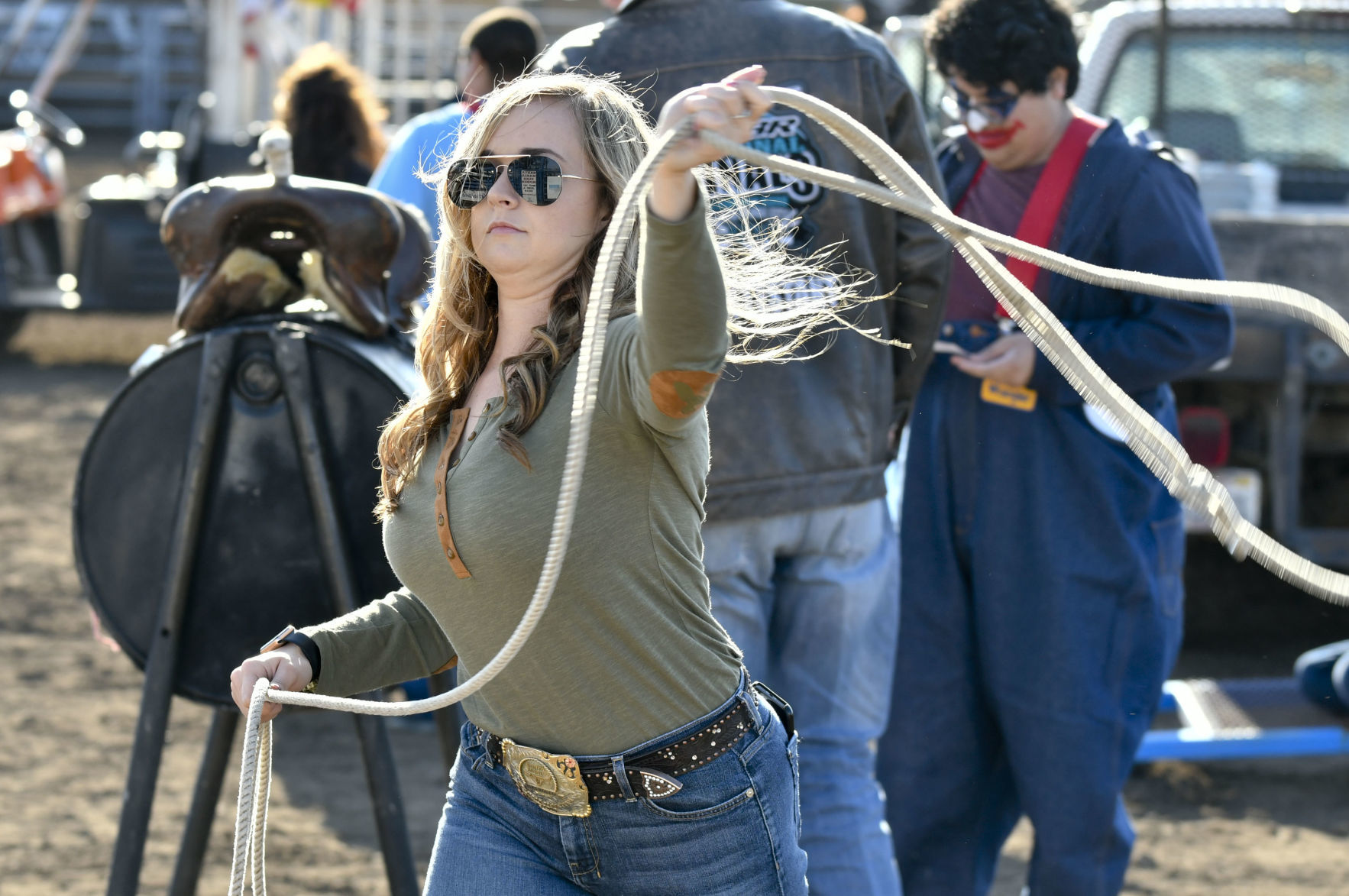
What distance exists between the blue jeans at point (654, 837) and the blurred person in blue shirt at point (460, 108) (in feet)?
5.98

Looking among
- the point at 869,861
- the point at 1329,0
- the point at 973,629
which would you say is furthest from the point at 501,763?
the point at 1329,0

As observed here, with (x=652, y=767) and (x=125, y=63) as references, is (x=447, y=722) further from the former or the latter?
(x=125, y=63)

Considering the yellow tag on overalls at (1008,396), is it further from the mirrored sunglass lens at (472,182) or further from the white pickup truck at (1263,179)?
the white pickup truck at (1263,179)

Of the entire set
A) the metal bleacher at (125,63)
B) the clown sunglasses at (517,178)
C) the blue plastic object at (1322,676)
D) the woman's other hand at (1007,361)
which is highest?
the clown sunglasses at (517,178)

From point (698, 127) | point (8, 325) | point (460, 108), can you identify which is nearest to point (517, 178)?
point (698, 127)

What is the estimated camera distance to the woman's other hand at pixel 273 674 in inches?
73.5

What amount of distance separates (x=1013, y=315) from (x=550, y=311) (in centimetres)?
56

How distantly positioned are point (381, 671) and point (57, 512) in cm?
570

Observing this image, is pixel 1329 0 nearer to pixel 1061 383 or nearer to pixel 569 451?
pixel 1061 383

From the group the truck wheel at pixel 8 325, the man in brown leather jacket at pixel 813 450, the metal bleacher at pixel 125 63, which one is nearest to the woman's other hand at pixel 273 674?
the man in brown leather jacket at pixel 813 450

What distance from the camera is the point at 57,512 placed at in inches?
281

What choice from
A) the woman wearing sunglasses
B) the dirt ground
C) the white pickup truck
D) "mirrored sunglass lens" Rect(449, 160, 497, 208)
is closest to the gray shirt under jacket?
the woman wearing sunglasses

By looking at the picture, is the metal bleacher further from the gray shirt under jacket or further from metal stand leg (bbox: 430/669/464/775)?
the gray shirt under jacket

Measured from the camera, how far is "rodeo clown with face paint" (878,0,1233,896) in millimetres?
2951
